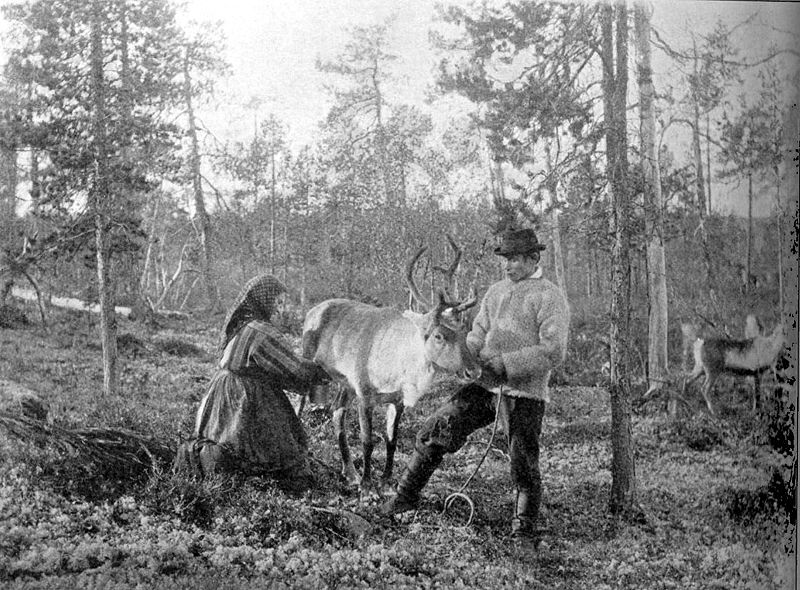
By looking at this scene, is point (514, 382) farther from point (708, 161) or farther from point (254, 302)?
point (708, 161)

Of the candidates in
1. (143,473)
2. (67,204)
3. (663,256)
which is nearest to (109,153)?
(67,204)

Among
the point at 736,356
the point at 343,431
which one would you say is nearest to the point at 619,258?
the point at 736,356

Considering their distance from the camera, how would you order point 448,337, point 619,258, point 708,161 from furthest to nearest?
point 708,161 → point 619,258 → point 448,337

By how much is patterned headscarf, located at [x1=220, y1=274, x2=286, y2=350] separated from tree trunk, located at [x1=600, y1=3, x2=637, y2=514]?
1724mm

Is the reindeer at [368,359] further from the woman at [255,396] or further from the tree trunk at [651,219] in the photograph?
the tree trunk at [651,219]

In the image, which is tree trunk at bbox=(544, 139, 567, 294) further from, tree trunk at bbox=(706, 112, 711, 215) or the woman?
the woman

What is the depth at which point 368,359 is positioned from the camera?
3.38m

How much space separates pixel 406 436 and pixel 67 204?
2032 millimetres

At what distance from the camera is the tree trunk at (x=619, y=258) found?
3.42 meters

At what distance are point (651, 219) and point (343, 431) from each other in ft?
6.65

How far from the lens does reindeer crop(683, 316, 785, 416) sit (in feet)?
12.0

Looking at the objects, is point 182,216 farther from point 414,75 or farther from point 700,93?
point 700,93

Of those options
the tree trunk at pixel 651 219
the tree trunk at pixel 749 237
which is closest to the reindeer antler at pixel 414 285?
the tree trunk at pixel 651 219

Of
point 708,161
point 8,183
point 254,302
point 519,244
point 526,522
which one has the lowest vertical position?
point 526,522
